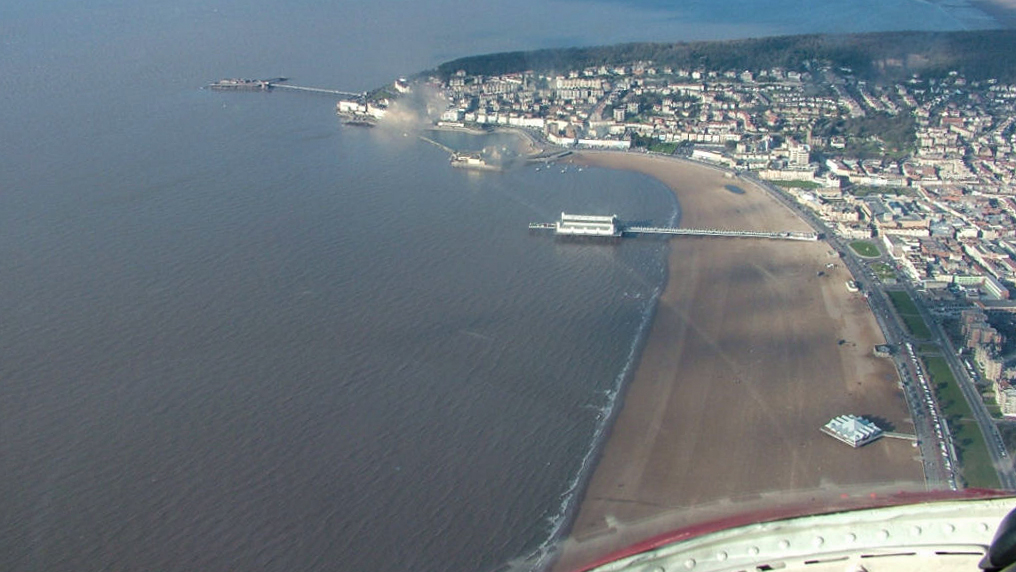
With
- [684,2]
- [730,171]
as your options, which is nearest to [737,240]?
[730,171]

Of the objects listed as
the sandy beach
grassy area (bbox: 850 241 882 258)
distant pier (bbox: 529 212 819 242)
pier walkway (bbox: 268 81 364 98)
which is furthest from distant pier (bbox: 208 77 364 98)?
grassy area (bbox: 850 241 882 258)

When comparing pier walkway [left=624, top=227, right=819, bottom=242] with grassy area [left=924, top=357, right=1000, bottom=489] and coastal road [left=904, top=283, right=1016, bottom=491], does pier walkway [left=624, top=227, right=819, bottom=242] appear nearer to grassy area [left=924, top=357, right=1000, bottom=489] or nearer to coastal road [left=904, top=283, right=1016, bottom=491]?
coastal road [left=904, top=283, right=1016, bottom=491]

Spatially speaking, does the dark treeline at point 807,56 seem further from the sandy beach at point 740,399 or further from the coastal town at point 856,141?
the sandy beach at point 740,399

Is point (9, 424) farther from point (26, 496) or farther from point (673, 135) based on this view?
point (673, 135)

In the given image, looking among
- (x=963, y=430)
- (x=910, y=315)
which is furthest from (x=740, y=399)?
(x=910, y=315)

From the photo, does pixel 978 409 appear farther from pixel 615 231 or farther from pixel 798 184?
pixel 798 184

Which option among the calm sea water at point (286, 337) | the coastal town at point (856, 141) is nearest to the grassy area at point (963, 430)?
the coastal town at point (856, 141)
